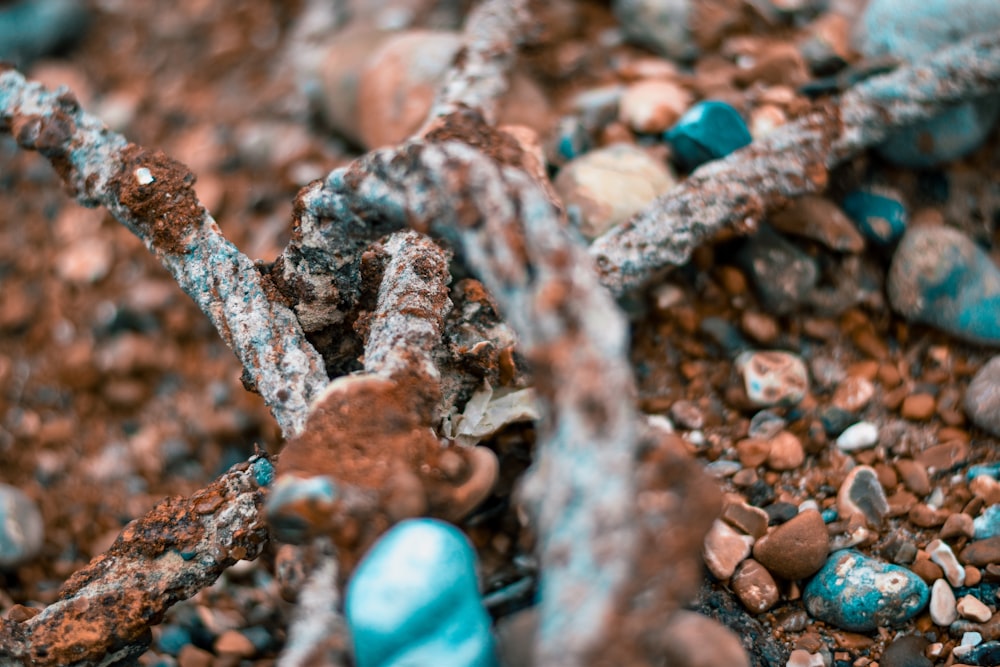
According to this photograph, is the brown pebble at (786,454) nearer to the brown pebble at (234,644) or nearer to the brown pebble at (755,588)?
the brown pebble at (755,588)

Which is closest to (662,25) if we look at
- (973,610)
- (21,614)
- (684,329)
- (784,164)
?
(784,164)

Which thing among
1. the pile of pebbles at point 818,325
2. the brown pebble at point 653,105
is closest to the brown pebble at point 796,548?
the pile of pebbles at point 818,325

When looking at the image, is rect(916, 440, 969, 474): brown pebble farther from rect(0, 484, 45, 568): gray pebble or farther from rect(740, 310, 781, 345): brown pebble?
rect(0, 484, 45, 568): gray pebble

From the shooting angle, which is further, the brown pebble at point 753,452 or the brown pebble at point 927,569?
the brown pebble at point 753,452

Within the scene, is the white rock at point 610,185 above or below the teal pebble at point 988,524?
above

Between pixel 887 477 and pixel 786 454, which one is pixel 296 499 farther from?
pixel 887 477

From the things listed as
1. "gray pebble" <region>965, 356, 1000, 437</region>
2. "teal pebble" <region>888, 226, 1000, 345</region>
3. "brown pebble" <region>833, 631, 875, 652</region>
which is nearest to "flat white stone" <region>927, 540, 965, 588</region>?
"brown pebble" <region>833, 631, 875, 652</region>
